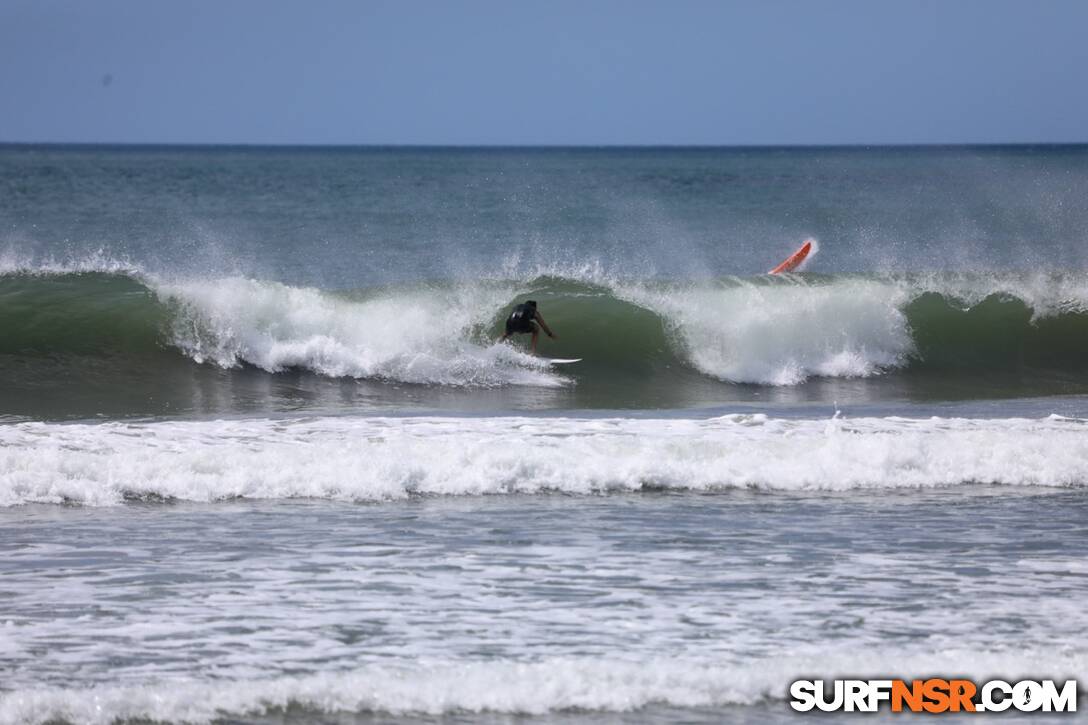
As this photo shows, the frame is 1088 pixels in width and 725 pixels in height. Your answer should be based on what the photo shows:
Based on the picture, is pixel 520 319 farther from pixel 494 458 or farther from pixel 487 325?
pixel 494 458

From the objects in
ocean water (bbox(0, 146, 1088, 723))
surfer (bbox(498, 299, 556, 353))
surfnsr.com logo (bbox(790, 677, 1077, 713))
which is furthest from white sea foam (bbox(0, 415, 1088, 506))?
surfer (bbox(498, 299, 556, 353))

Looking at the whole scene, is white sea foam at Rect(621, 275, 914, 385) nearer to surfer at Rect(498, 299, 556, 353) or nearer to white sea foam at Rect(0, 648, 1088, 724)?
surfer at Rect(498, 299, 556, 353)

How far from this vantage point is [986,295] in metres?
20.0

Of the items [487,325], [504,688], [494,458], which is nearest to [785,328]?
[487,325]

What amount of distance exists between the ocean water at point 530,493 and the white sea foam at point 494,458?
35 mm

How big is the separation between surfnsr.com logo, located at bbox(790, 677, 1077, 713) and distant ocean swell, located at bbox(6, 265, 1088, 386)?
976 cm

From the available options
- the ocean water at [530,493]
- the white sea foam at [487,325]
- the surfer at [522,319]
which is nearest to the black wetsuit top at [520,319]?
the surfer at [522,319]

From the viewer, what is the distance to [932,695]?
19.5 ft

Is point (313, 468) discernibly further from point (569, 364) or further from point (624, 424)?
point (569, 364)

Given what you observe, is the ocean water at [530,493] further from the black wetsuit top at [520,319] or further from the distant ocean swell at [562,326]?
the black wetsuit top at [520,319]

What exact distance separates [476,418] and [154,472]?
360 centimetres

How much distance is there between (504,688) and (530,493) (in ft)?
13.5

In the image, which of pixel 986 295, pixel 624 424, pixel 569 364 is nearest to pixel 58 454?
pixel 624 424

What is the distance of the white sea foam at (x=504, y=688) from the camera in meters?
5.68
